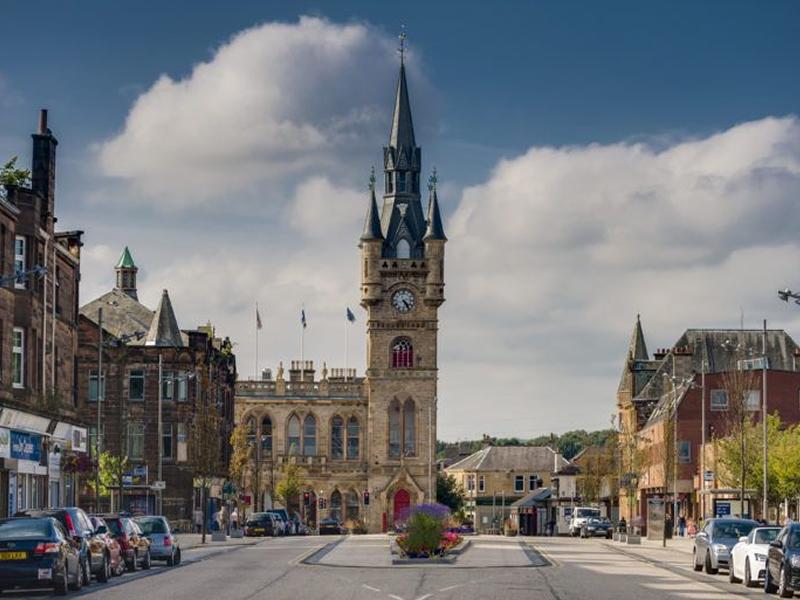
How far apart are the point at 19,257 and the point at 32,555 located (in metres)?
29.2

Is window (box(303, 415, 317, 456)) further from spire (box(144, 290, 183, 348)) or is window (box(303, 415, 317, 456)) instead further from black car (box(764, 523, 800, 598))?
black car (box(764, 523, 800, 598))

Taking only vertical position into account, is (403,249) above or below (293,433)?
above

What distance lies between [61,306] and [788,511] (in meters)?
38.8

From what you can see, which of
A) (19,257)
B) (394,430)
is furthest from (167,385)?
(19,257)

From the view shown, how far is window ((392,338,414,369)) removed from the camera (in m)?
138

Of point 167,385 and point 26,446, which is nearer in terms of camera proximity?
point 26,446

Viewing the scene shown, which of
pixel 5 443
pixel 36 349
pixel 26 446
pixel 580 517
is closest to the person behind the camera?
pixel 5 443

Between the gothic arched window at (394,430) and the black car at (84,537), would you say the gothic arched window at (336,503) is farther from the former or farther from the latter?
the black car at (84,537)

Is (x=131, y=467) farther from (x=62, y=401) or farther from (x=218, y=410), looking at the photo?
(x=62, y=401)

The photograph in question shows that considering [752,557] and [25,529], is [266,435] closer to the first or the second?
A: [752,557]

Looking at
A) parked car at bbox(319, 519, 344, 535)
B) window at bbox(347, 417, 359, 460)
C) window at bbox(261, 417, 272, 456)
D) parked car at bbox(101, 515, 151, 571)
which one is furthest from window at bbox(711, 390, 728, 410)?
parked car at bbox(101, 515, 151, 571)

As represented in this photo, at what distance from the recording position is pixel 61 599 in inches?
1229

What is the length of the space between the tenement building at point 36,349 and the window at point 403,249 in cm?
7314

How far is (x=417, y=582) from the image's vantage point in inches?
1415
